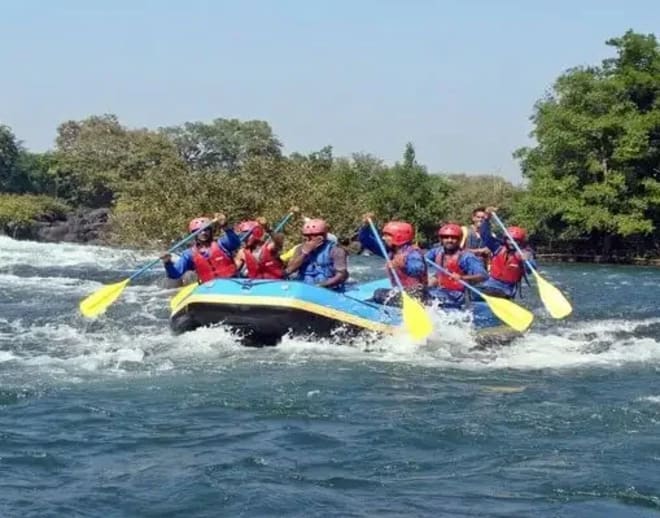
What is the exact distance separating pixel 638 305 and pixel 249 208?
958cm

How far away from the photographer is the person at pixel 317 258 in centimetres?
1252

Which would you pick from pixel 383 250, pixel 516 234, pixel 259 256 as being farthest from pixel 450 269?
pixel 259 256

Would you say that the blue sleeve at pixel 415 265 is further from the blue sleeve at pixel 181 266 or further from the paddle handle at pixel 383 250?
the blue sleeve at pixel 181 266

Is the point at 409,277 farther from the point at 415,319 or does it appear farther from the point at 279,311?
the point at 279,311

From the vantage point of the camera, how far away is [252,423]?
305 inches

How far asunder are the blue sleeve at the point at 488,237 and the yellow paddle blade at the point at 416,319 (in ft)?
9.66

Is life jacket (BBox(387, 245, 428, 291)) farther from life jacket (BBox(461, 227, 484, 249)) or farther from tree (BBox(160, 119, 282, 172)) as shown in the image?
tree (BBox(160, 119, 282, 172))

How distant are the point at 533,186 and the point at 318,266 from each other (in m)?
31.5

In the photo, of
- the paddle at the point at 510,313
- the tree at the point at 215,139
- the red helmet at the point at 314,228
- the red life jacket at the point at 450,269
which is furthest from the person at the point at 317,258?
the tree at the point at 215,139

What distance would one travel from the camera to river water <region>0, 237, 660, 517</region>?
5.98 meters

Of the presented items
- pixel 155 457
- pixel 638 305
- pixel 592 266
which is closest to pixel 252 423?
pixel 155 457

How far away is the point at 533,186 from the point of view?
42.9 meters

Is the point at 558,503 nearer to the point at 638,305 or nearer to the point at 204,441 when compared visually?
the point at 204,441

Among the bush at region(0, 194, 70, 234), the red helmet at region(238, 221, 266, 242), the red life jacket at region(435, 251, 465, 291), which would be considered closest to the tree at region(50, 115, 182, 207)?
the bush at region(0, 194, 70, 234)
